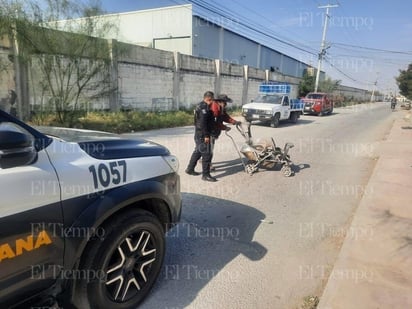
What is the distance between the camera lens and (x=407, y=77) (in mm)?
41281

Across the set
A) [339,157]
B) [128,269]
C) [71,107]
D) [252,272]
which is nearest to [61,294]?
[128,269]

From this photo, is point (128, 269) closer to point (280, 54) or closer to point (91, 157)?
point (91, 157)

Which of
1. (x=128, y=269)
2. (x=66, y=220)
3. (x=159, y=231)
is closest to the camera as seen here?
(x=66, y=220)

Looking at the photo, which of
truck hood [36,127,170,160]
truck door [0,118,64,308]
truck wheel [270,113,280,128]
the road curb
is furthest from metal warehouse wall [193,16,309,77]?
truck door [0,118,64,308]

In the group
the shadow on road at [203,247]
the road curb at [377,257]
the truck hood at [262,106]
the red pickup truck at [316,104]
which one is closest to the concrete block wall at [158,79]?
the truck hood at [262,106]

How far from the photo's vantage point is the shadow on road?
2939 millimetres

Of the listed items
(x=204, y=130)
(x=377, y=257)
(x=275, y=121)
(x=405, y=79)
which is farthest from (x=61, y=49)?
(x=405, y=79)

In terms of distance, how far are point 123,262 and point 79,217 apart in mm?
631

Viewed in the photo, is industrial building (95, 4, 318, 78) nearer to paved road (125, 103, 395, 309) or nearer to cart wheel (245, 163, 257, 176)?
cart wheel (245, 163, 257, 176)

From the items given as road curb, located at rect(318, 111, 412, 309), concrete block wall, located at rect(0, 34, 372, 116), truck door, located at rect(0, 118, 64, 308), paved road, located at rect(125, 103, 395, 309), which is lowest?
paved road, located at rect(125, 103, 395, 309)

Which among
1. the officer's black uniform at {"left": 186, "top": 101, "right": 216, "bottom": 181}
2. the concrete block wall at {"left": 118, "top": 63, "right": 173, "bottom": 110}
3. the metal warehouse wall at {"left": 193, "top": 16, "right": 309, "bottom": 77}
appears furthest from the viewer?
the metal warehouse wall at {"left": 193, "top": 16, "right": 309, "bottom": 77}

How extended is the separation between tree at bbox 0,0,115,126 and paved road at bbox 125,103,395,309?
6870mm

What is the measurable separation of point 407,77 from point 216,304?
47588mm

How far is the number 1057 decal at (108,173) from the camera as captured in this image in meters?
2.14
